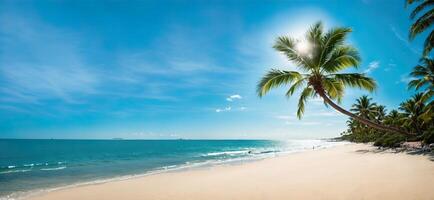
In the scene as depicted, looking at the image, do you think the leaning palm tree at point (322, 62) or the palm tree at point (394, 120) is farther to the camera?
the palm tree at point (394, 120)

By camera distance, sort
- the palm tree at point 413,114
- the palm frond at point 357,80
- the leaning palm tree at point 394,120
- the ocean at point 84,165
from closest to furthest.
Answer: the palm frond at point 357,80 → the ocean at point 84,165 → the palm tree at point 413,114 → the leaning palm tree at point 394,120

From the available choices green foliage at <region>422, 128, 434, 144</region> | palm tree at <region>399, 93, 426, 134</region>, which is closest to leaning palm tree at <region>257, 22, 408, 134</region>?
green foliage at <region>422, 128, 434, 144</region>

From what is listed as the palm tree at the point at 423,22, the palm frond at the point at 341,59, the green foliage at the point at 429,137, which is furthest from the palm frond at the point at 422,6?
the green foliage at the point at 429,137

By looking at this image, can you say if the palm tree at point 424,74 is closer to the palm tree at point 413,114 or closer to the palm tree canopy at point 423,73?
the palm tree canopy at point 423,73

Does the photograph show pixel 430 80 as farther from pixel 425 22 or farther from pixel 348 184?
pixel 348 184

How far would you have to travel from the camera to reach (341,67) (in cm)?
1020

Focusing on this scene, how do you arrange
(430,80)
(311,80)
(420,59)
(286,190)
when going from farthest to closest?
(420,59)
(430,80)
(286,190)
(311,80)

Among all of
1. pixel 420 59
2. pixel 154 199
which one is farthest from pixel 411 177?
pixel 420 59

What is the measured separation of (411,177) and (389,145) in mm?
25650

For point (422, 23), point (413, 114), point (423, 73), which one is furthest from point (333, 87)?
point (413, 114)

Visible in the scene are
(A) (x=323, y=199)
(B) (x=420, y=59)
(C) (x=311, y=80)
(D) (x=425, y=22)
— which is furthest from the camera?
(B) (x=420, y=59)

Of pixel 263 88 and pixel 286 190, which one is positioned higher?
pixel 263 88

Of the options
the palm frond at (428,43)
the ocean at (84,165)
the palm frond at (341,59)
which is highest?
the palm frond at (428,43)

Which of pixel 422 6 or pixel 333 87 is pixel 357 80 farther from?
pixel 422 6
